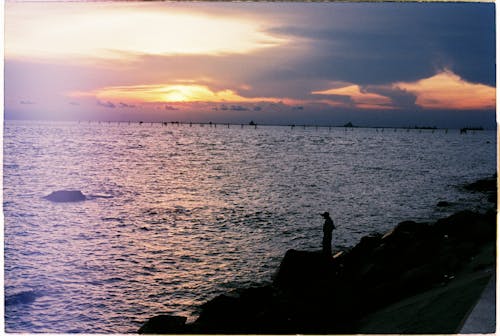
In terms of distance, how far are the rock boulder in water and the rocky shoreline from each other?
23.5 meters

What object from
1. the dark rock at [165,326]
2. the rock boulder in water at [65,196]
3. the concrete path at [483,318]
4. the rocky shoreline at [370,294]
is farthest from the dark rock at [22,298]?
the rock boulder in water at [65,196]

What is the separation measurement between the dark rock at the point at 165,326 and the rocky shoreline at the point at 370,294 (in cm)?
2

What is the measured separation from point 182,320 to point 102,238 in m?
13.5

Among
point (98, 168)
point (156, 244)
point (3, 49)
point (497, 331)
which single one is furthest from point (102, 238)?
point (98, 168)

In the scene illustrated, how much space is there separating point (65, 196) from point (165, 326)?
26.1 metres

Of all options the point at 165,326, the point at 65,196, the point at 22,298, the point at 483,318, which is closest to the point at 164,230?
the point at 22,298

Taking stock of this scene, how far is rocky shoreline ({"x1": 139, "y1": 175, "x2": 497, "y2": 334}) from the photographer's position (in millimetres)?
8328

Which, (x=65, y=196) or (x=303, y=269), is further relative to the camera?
(x=65, y=196)

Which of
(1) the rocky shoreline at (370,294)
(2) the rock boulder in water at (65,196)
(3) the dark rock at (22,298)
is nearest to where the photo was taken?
(1) the rocky shoreline at (370,294)

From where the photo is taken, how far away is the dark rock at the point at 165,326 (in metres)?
10.2

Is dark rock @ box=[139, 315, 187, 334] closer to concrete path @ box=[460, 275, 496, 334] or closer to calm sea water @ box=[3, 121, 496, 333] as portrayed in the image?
calm sea water @ box=[3, 121, 496, 333]

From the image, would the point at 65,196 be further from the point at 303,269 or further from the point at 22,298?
the point at 303,269

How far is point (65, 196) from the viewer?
33.9 m

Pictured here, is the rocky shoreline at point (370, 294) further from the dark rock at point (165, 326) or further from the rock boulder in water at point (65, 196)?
the rock boulder in water at point (65, 196)
